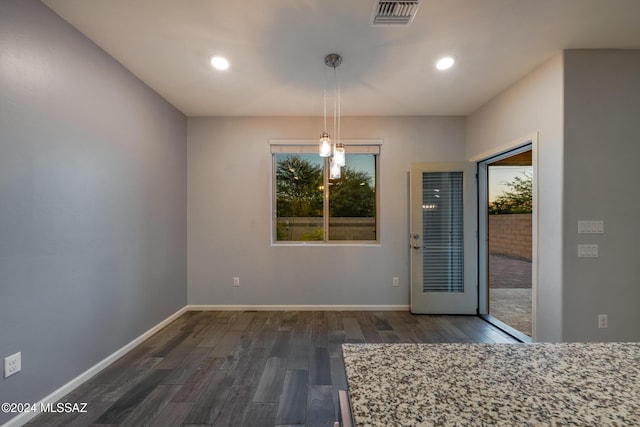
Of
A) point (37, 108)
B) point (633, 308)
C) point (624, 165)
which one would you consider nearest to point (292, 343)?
point (37, 108)

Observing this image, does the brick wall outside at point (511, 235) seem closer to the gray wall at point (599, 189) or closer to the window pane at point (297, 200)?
the gray wall at point (599, 189)

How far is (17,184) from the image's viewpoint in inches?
66.9

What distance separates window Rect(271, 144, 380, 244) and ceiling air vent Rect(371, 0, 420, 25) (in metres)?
2.18

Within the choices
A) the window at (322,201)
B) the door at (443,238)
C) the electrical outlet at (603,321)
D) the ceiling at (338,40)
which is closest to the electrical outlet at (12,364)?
the ceiling at (338,40)

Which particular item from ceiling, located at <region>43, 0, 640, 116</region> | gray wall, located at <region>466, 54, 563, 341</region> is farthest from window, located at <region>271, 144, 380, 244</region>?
gray wall, located at <region>466, 54, 563, 341</region>

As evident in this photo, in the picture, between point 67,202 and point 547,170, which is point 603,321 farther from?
point 67,202

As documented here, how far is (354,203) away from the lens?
4023 millimetres

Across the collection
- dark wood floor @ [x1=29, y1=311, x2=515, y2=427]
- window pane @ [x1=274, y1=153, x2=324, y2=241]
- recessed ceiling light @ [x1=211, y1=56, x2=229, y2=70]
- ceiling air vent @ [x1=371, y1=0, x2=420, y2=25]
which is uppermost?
recessed ceiling light @ [x1=211, y1=56, x2=229, y2=70]

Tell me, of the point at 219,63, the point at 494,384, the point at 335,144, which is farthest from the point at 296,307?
the point at 494,384

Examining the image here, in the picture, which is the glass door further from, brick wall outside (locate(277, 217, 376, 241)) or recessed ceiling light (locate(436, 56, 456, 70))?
brick wall outside (locate(277, 217, 376, 241))

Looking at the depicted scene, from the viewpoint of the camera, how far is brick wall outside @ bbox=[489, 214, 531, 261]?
24.3ft

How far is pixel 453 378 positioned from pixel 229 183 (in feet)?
11.8

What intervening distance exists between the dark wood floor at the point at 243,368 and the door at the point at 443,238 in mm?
259

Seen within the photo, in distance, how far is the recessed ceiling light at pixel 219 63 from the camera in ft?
8.02
